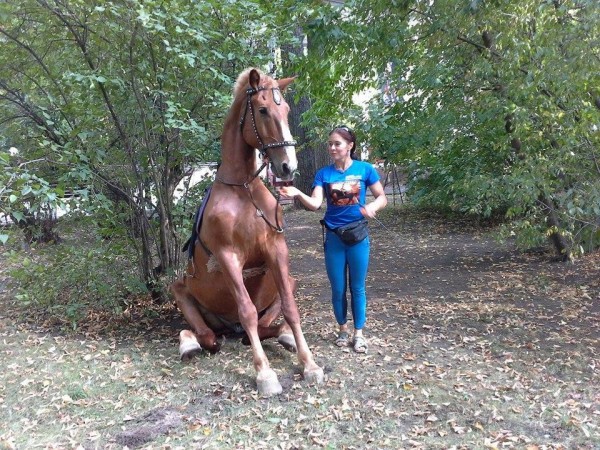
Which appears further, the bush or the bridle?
the bush

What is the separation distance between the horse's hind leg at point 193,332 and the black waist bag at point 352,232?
1377mm

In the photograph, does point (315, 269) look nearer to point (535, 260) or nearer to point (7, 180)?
point (535, 260)

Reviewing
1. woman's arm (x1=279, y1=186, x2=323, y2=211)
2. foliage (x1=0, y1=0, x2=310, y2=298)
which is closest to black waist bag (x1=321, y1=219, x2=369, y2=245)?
woman's arm (x1=279, y1=186, x2=323, y2=211)

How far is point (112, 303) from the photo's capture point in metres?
5.70

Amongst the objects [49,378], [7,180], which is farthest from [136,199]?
[49,378]

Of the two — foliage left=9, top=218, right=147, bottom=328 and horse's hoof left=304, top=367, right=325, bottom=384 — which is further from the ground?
foliage left=9, top=218, right=147, bottom=328

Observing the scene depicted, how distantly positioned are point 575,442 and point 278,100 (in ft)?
9.17

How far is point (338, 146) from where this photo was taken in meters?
4.25

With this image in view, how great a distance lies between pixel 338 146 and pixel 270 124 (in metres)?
0.74

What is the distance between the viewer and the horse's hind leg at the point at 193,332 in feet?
14.5

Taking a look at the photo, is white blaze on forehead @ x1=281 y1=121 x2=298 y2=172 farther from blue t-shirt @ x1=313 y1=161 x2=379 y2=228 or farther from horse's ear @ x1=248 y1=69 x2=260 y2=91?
blue t-shirt @ x1=313 y1=161 x2=379 y2=228

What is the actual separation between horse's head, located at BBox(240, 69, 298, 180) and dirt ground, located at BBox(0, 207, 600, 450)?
159 centimetres

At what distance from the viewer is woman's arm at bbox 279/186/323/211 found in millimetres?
3834

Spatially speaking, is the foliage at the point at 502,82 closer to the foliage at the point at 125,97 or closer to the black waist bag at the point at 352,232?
the foliage at the point at 125,97
